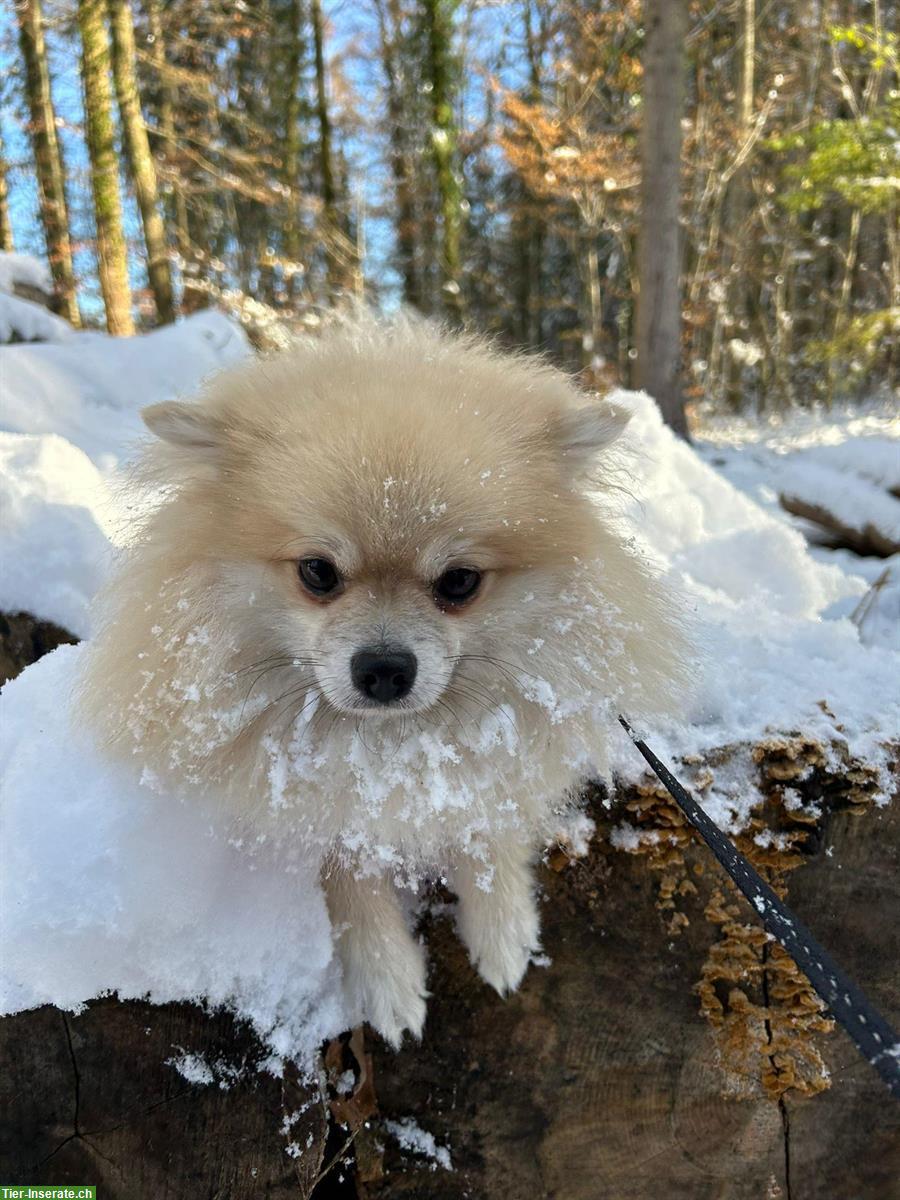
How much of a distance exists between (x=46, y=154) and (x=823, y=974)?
15432 millimetres

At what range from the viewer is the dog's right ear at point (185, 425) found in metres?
1.69

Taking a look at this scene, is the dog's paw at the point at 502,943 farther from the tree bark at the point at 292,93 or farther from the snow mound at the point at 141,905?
the tree bark at the point at 292,93

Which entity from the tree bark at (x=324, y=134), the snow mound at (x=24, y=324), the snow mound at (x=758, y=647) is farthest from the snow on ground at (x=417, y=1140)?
the tree bark at (x=324, y=134)

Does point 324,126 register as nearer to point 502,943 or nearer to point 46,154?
point 46,154

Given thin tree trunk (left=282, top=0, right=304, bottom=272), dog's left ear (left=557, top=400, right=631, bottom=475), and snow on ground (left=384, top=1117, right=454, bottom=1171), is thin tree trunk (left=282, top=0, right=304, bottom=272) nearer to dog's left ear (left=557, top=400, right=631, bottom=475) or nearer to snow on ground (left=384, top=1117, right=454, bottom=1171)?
dog's left ear (left=557, top=400, right=631, bottom=475)

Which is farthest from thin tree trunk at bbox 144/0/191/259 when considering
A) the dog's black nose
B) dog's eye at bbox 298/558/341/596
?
the dog's black nose

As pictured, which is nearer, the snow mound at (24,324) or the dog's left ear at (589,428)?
the dog's left ear at (589,428)

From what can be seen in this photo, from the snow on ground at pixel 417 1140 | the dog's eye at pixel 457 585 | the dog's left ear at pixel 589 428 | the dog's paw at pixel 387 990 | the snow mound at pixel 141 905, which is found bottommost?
the snow on ground at pixel 417 1140

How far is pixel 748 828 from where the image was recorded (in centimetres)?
196

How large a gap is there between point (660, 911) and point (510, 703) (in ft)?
2.41

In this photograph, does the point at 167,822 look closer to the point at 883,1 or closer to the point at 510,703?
the point at 510,703

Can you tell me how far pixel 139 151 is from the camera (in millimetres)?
9852

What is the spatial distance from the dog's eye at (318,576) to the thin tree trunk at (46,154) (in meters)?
11.9

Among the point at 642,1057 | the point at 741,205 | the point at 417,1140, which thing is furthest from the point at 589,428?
the point at 741,205
